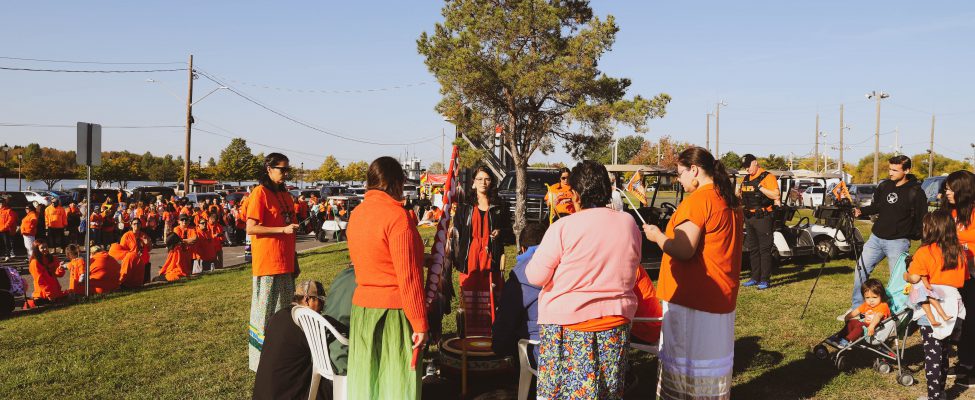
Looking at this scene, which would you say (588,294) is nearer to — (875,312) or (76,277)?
(875,312)

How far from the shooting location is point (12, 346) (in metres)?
7.13

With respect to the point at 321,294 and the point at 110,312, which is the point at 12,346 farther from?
the point at 321,294

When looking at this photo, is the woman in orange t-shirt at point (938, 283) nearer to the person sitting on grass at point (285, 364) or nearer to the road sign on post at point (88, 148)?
the person sitting on grass at point (285, 364)

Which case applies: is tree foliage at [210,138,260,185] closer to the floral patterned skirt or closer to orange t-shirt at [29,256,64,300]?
orange t-shirt at [29,256,64,300]

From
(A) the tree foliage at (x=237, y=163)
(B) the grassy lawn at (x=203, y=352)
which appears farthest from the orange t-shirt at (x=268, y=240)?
(A) the tree foliage at (x=237, y=163)

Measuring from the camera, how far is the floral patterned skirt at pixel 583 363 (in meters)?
3.15

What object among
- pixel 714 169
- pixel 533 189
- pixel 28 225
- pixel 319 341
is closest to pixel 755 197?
pixel 714 169

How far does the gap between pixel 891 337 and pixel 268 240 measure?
→ 17.5 feet

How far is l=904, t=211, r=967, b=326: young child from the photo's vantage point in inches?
205

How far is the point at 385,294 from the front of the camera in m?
3.34

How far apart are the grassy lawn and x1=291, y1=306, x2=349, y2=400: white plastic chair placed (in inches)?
44.4

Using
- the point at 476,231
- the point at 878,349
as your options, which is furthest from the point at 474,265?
the point at 878,349

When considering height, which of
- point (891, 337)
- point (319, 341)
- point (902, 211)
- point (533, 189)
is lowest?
point (891, 337)

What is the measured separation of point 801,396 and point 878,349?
49.9 inches
